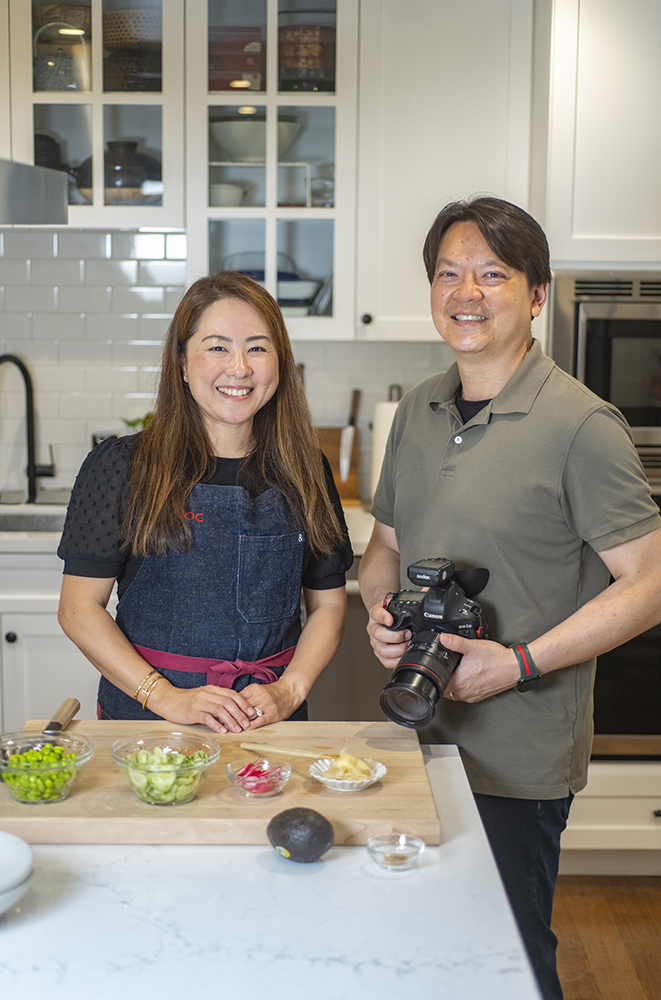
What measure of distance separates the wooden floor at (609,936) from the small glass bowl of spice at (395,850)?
1323 mm

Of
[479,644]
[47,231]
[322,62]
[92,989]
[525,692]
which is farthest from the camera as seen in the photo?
[47,231]

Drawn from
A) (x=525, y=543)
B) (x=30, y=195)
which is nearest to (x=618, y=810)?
(x=525, y=543)

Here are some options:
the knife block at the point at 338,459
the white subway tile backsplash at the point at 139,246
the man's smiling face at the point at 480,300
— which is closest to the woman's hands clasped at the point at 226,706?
the man's smiling face at the point at 480,300

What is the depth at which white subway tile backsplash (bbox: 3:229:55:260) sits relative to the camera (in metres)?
3.03

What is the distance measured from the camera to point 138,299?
3.06 m

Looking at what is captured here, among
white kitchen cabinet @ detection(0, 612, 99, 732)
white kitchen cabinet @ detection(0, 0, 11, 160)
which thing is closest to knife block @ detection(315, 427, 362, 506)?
white kitchen cabinet @ detection(0, 612, 99, 732)

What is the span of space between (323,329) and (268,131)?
0.61 meters

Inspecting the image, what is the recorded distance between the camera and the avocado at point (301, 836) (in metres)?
0.94

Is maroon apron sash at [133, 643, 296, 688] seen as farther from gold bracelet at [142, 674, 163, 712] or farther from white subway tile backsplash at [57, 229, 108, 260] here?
white subway tile backsplash at [57, 229, 108, 260]

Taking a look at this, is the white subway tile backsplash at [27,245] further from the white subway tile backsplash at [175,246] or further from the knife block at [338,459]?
the knife block at [338,459]

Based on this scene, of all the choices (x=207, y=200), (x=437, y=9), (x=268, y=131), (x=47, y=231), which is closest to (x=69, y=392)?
(x=47, y=231)

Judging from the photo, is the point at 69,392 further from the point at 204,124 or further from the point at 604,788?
the point at 604,788

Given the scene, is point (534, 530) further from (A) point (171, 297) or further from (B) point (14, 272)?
(B) point (14, 272)

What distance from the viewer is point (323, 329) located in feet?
9.09
